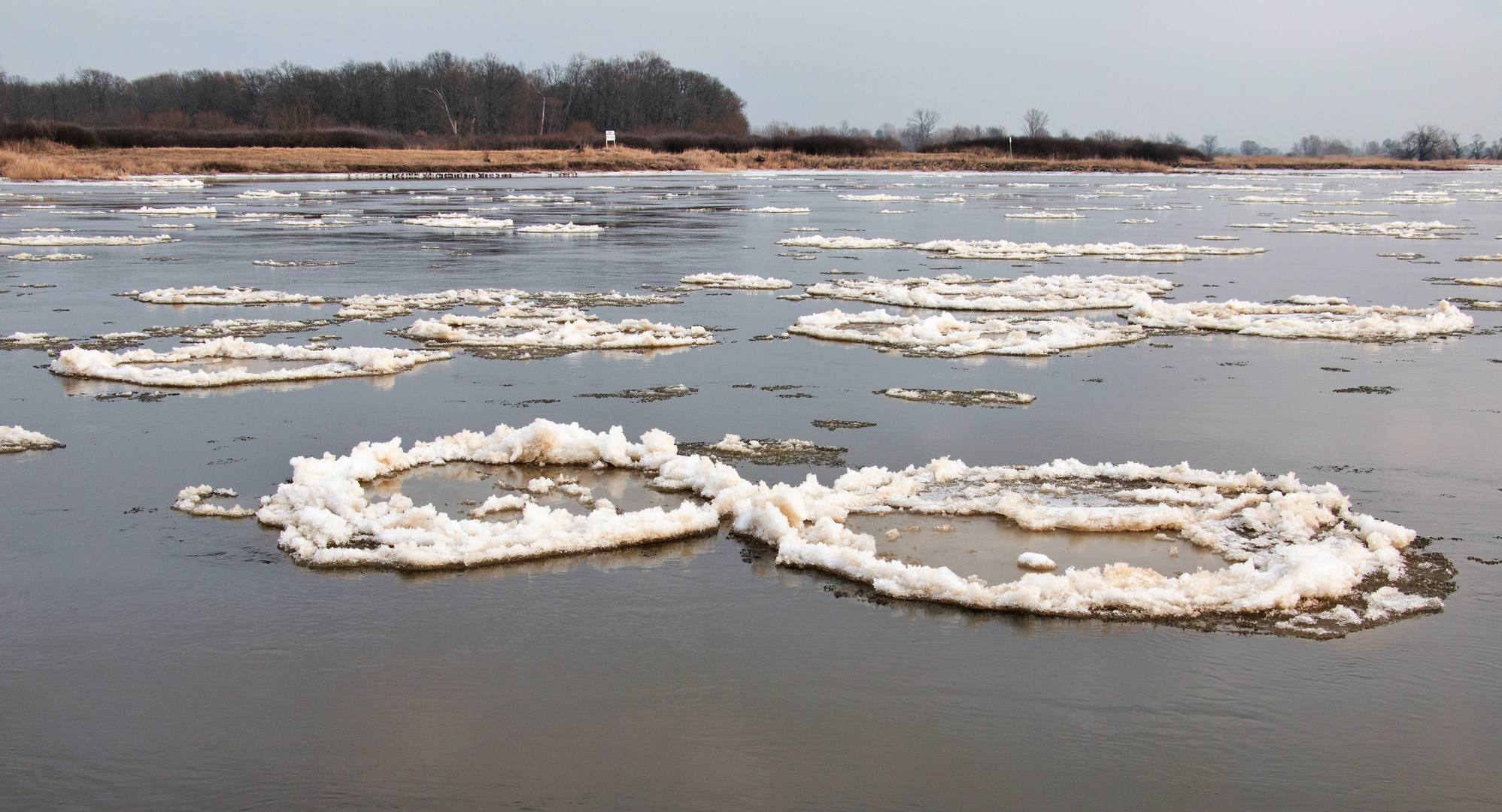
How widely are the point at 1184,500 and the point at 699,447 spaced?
2.60 m

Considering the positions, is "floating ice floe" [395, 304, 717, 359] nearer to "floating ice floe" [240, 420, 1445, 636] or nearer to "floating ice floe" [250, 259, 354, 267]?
"floating ice floe" [240, 420, 1445, 636]

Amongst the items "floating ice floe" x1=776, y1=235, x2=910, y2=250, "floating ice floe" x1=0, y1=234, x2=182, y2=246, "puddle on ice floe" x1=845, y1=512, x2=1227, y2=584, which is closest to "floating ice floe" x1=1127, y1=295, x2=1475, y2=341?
"puddle on ice floe" x1=845, y1=512, x2=1227, y2=584

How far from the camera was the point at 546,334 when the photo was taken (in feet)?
35.0

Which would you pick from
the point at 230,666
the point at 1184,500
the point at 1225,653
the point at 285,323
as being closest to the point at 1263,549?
the point at 1184,500

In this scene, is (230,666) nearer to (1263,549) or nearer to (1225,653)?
(1225,653)

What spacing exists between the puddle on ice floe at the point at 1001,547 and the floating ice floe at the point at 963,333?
4599mm

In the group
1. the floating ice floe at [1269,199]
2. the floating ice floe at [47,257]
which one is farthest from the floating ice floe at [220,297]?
the floating ice floe at [1269,199]

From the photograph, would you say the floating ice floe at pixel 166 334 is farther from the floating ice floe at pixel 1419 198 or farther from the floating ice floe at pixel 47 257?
the floating ice floe at pixel 1419 198

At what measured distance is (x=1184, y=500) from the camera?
5691mm

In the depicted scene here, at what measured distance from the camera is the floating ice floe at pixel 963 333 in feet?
33.1

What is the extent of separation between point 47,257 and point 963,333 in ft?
45.2

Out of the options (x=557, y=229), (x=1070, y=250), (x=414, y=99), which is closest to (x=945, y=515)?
(x=1070, y=250)

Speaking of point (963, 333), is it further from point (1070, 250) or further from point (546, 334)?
point (1070, 250)

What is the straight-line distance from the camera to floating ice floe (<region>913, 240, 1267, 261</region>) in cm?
1803
